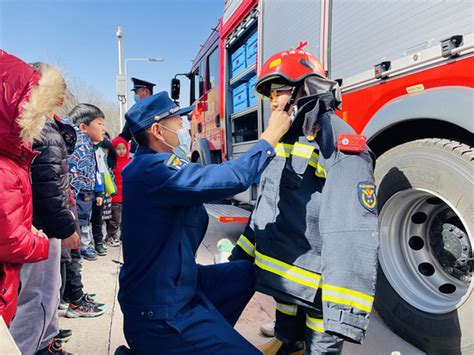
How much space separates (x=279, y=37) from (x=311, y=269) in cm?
256

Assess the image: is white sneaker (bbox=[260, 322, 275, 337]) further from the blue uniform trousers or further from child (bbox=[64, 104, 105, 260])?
child (bbox=[64, 104, 105, 260])

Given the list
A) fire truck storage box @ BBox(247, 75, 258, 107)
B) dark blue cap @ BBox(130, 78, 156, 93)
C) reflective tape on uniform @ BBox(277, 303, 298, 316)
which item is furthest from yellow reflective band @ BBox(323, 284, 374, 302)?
dark blue cap @ BBox(130, 78, 156, 93)

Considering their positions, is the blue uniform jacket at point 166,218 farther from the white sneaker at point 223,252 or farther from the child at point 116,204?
the child at point 116,204

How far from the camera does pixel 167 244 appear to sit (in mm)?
1590

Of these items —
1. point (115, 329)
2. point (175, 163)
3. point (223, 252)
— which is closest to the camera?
point (175, 163)

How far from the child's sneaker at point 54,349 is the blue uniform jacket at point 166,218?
87 cm

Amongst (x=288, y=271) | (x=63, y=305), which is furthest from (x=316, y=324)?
(x=63, y=305)

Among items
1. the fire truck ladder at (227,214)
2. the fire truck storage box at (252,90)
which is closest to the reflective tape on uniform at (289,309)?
the fire truck ladder at (227,214)

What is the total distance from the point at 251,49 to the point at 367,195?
3404 millimetres

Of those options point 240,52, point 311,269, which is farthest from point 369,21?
point 240,52

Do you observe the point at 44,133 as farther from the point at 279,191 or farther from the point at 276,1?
the point at 276,1

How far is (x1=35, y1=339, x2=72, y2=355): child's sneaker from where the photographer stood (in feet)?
6.97

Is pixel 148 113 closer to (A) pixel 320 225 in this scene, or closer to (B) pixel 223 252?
(A) pixel 320 225

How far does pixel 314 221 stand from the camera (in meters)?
1.62
